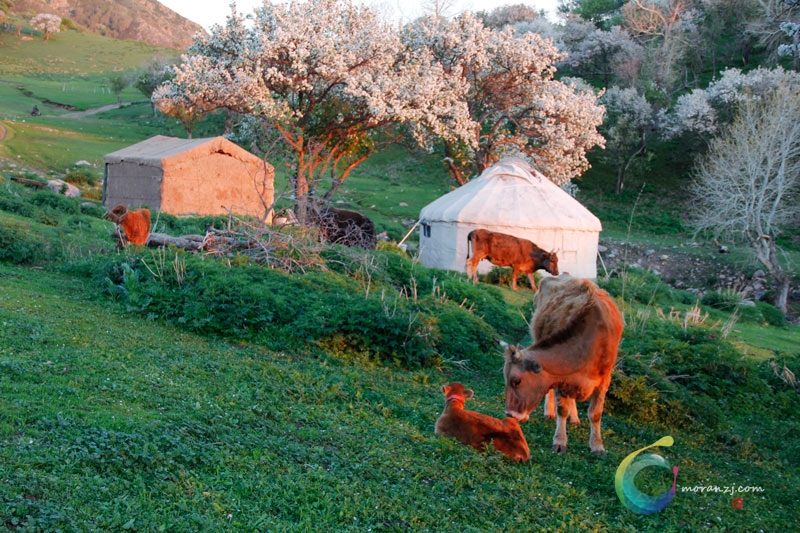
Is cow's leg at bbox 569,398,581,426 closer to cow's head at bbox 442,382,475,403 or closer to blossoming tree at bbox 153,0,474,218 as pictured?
cow's head at bbox 442,382,475,403

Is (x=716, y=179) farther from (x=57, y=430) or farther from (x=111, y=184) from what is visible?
(x=57, y=430)

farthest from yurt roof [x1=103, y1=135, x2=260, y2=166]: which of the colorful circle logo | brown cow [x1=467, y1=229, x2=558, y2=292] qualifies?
the colorful circle logo

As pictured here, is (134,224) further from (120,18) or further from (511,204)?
(120,18)

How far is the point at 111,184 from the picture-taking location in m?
19.3

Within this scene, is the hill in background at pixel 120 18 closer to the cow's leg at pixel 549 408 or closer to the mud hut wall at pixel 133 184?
the mud hut wall at pixel 133 184

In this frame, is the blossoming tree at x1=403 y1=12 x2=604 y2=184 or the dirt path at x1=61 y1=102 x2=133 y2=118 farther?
the dirt path at x1=61 y1=102 x2=133 y2=118

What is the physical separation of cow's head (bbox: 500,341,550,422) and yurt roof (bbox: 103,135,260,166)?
14.5m

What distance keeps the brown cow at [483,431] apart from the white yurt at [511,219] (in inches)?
561

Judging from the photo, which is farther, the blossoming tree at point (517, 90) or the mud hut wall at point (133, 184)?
the blossoming tree at point (517, 90)

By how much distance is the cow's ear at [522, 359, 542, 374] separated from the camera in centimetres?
547

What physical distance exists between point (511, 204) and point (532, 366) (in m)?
15.2

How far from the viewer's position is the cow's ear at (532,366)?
18.0ft

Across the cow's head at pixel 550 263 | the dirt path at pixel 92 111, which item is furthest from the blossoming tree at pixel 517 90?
the dirt path at pixel 92 111

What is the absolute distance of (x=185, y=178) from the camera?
1828 centimetres
